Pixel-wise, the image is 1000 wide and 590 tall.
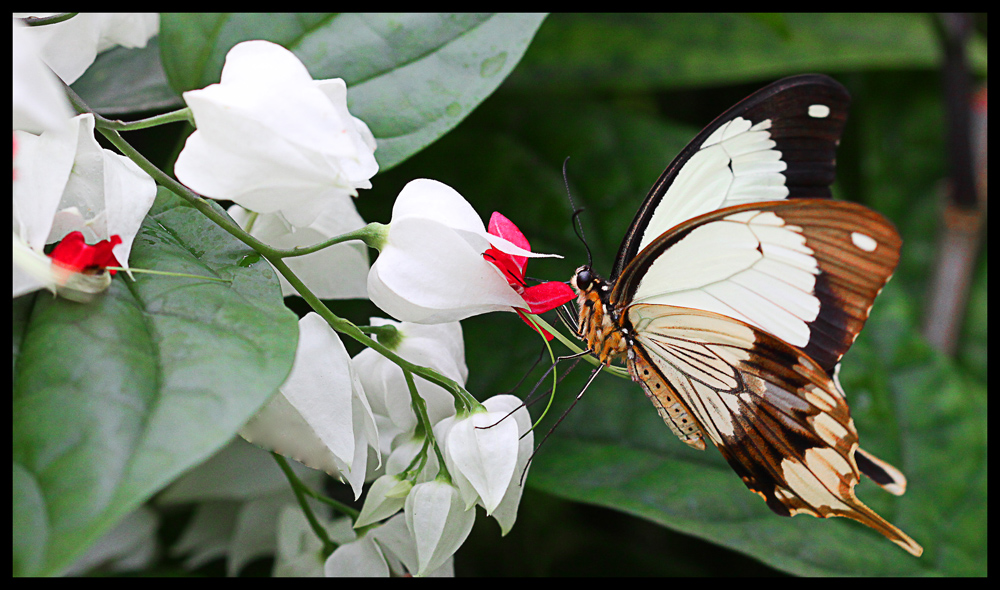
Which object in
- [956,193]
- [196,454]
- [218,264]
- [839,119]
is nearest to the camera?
[196,454]

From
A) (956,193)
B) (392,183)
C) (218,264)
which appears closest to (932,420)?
(956,193)

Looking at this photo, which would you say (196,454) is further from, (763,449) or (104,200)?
(763,449)

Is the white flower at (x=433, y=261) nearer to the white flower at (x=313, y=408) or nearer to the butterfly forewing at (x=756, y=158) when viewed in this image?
the white flower at (x=313, y=408)

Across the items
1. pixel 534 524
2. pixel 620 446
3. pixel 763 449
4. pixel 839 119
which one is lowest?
pixel 534 524

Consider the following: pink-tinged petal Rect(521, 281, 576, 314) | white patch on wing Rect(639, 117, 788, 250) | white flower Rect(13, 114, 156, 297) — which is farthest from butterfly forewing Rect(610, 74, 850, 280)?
white flower Rect(13, 114, 156, 297)

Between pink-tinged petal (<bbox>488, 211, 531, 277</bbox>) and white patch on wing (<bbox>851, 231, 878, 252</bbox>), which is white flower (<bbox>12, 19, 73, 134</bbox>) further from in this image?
white patch on wing (<bbox>851, 231, 878, 252</bbox>)

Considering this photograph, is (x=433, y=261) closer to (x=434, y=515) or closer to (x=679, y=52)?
(x=434, y=515)

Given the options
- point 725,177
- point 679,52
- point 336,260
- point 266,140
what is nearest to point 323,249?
point 336,260
